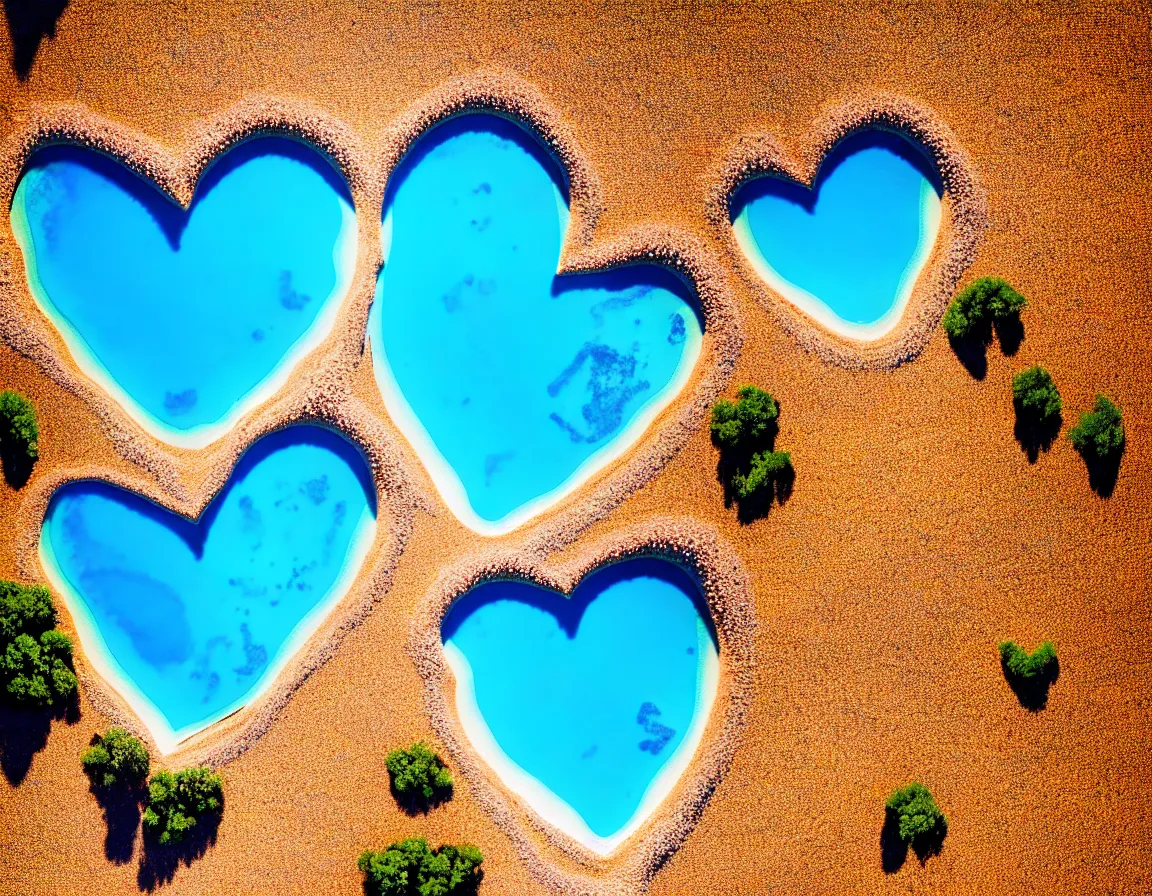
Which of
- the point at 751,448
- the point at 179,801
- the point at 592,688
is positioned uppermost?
the point at 751,448

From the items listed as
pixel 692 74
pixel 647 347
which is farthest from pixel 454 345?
pixel 692 74

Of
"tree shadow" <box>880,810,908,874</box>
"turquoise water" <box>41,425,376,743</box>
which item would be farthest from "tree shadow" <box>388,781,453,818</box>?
"tree shadow" <box>880,810,908,874</box>

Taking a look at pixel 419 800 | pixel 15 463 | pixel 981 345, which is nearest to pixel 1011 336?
pixel 981 345

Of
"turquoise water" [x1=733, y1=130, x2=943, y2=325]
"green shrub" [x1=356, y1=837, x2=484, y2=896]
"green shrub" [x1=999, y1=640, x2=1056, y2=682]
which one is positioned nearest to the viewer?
"green shrub" [x1=356, y1=837, x2=484, y2=896]

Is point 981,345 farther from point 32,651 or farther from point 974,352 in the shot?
point 32,651

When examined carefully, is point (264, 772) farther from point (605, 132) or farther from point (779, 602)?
point (605, 132)

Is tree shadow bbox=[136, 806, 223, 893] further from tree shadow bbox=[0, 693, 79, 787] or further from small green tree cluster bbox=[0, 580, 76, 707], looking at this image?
small green tree cluster bbox=[0, 580, 76, 707]

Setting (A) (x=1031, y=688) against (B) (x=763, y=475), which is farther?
(A) (x=1031, y=688)
